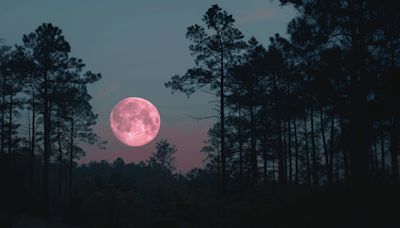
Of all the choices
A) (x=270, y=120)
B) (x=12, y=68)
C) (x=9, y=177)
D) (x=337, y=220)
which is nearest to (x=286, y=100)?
(x=270, y=120)

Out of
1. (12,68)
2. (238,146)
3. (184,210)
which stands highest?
(12,68)

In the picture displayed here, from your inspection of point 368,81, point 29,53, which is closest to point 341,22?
point 368,81

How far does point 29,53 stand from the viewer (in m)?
29.0

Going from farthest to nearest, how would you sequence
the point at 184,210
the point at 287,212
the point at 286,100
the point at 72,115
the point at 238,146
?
the point at 72,115, the point at 238,146, the point at 286,100, the point at 184,210, the point at 287,212

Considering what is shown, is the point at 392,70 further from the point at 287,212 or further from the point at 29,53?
the point at 29,53

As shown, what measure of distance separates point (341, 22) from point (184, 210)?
13.4 m

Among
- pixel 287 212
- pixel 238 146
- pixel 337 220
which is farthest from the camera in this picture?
pixel 238 146

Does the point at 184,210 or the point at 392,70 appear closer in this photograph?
the point at 392,70

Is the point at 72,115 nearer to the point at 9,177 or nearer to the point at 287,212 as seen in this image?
the point at 9,177

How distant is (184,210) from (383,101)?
12029mm

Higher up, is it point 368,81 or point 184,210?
point 368,81

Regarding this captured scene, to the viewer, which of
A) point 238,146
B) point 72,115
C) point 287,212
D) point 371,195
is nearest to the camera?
point 371,195

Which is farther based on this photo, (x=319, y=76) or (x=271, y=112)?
(x=271, y=112)

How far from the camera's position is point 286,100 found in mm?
27312
